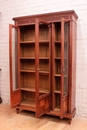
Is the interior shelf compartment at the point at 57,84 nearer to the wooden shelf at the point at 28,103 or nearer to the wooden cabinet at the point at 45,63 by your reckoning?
the wooden cabinet at the point at 45,63

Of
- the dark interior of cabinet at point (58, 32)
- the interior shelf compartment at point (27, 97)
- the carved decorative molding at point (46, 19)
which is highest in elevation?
the carved decorative molding at point (46, 19)

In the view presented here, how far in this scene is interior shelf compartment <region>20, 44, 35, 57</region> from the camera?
10.1 ft

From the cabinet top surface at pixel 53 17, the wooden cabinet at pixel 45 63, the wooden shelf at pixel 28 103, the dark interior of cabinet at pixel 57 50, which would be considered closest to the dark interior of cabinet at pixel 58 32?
the wooden cabinet at pixel 45 63

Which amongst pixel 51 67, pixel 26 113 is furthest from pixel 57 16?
pixel 26 113

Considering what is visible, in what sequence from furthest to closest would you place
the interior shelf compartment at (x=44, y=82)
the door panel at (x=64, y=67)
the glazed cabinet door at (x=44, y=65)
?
the interior shelf compartment at (x=44, y=82)
the glazed cabinet door at (x=44, y=65)
the door panel at (x=64, y=67)

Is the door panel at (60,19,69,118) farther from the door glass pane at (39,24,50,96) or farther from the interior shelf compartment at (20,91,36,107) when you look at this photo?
the interior shelf compartment at (20,91,36,107)

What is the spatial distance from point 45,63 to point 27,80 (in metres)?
0.61

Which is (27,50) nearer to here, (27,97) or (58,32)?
(58,32)

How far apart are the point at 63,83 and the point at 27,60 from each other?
1073 millimetres

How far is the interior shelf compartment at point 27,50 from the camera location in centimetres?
307

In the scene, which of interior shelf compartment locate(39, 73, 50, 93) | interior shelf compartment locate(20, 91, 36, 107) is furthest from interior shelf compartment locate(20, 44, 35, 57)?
interior shelf compartment locate(20, 91, 36, 107)

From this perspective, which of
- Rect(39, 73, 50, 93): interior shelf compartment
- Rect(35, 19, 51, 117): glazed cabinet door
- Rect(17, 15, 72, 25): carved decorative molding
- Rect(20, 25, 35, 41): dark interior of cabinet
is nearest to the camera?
Rect(17, 15, 72, 25): carved decorative molding

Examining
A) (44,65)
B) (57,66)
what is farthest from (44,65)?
(57,66)

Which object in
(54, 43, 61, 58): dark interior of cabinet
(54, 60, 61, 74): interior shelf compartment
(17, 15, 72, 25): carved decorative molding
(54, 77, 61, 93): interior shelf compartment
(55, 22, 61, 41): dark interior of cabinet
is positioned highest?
(17, 15, 72, 25): carved decorative molding
